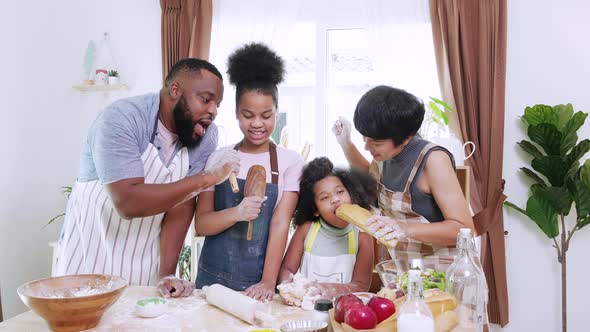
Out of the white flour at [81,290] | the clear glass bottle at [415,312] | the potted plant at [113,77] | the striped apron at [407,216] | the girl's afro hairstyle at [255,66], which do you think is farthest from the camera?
the potted plant at [113,77]

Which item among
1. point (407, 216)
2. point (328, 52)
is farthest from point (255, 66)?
point (328, 52)

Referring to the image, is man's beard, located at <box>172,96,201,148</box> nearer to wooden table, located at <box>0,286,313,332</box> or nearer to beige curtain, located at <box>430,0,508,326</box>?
wooden table, located at <box>0,286,313,332</box>

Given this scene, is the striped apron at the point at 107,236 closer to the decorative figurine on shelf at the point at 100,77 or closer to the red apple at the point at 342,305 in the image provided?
the red apple at the point at 342,305

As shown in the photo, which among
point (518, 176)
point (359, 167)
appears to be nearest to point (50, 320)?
point (359, 167)

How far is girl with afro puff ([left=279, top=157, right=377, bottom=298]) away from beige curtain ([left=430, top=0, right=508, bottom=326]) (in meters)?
2.06

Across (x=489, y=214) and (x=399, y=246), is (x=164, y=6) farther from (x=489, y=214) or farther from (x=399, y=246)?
(x=399, y=246)

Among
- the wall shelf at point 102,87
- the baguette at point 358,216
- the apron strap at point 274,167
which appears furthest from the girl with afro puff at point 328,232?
the wall shelf at point 102,87

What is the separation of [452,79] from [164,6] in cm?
248

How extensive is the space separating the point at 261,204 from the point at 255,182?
0.29 feet

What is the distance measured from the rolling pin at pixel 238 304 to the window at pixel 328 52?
105 inches

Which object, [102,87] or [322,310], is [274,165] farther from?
[102,87]

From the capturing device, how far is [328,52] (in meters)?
4.28

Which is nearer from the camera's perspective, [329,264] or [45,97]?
[329,264]

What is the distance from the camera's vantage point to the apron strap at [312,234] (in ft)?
6.81
